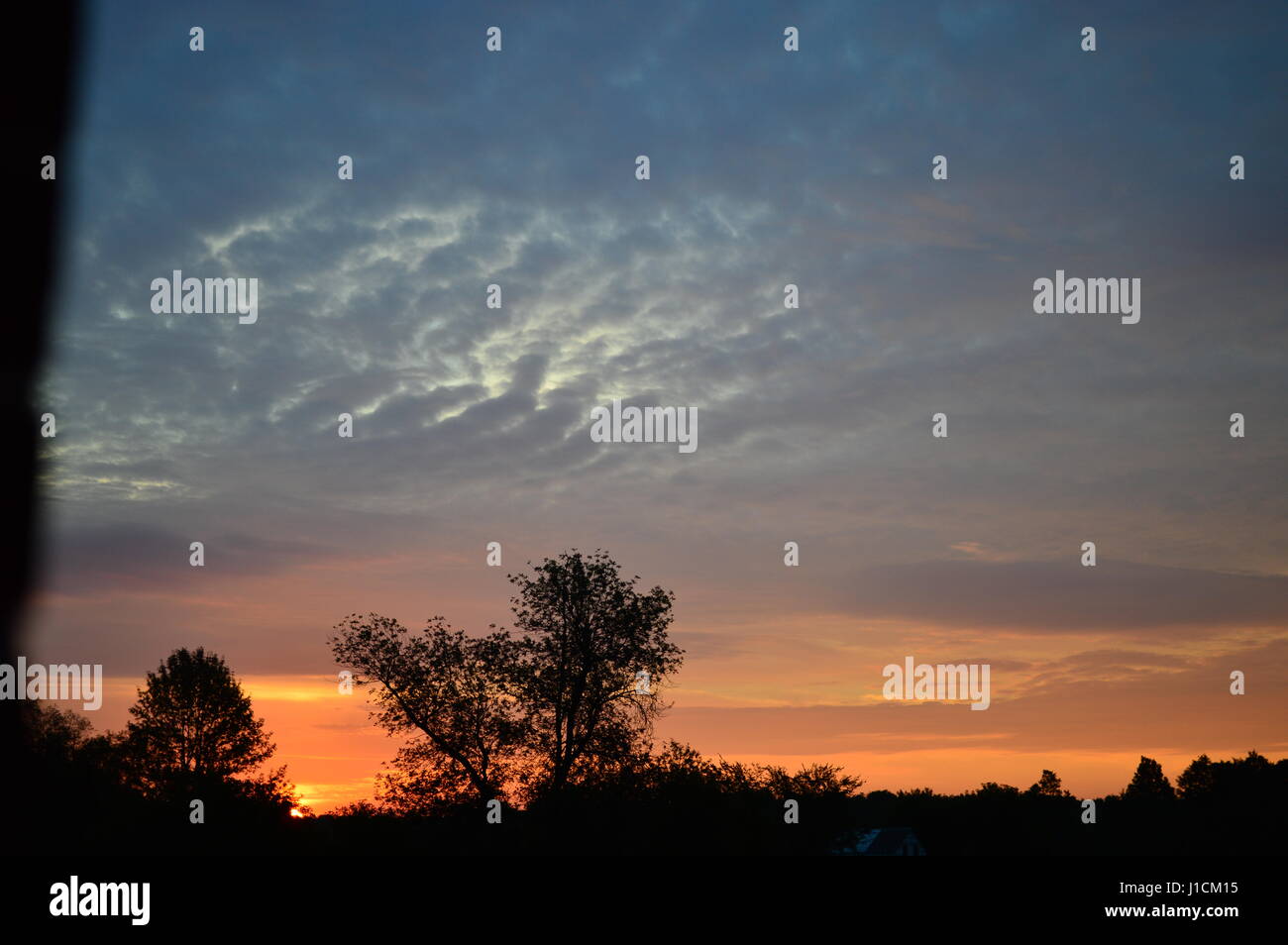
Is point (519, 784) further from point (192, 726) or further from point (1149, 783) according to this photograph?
point (1149, 783)

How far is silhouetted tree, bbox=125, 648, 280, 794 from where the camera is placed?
66.2 m

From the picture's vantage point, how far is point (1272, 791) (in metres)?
95.1

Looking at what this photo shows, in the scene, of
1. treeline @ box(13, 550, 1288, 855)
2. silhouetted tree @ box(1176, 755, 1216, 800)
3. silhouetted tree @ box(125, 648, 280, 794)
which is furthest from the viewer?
silhouetted tree @ box(1176, 755, 1216, 800)

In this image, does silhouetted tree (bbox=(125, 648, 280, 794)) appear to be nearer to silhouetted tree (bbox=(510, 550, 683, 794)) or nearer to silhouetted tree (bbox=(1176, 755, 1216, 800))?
silhouetted tree (bbox=(510, 550, 683, 794))

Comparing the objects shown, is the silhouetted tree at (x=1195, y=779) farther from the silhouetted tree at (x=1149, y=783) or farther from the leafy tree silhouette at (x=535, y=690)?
the leafy tree silhouette at (x=535, y=690)

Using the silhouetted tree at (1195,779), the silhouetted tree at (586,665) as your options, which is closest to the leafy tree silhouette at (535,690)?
the silhouetted tree at (586,665)

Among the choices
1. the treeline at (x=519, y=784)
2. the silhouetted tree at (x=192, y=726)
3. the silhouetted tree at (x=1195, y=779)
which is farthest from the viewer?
the silhouetted tree at (x=1195, y=779)

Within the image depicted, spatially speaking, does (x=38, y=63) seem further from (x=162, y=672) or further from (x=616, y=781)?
(x=616, y=781)

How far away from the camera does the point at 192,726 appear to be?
224ft

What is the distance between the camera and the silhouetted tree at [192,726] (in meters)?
66.2

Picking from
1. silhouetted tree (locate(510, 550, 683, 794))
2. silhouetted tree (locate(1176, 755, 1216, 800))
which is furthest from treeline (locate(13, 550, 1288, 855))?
silhouetted tree (locate(1176, 755, 1216, 800))

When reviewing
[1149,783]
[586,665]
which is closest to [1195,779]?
[1149,783]
